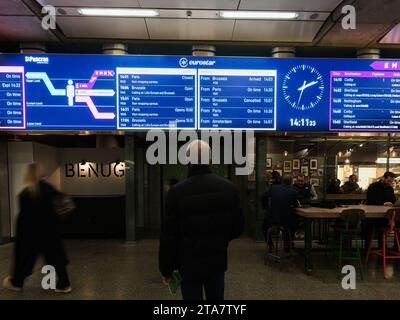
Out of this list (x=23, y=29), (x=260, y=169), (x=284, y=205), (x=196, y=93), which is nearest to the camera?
(x=284, y=205)

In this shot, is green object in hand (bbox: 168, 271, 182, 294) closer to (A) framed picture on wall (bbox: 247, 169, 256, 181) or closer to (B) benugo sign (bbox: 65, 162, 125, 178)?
(A) framed picture on wall (bbox: 247, 169, 256, 181)

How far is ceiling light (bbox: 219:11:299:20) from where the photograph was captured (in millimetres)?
3979

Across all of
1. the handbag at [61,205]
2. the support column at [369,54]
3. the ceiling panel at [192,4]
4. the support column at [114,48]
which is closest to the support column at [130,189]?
the support column at [114,48]

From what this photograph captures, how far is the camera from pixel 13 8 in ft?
12.3

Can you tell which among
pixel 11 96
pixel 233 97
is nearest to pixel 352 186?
pixel 233 97

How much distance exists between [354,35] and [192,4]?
257 cm

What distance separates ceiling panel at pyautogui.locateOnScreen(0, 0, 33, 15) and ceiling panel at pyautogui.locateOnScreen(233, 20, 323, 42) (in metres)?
2.83

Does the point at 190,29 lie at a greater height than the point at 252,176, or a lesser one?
greater

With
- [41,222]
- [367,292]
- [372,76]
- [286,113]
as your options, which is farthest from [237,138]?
[41,222]

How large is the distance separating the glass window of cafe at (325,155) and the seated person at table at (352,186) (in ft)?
0.12

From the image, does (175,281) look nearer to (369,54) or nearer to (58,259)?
(58,259)

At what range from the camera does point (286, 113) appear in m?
4.64

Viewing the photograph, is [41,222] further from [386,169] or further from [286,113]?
[386,169]

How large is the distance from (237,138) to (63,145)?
3.77m
